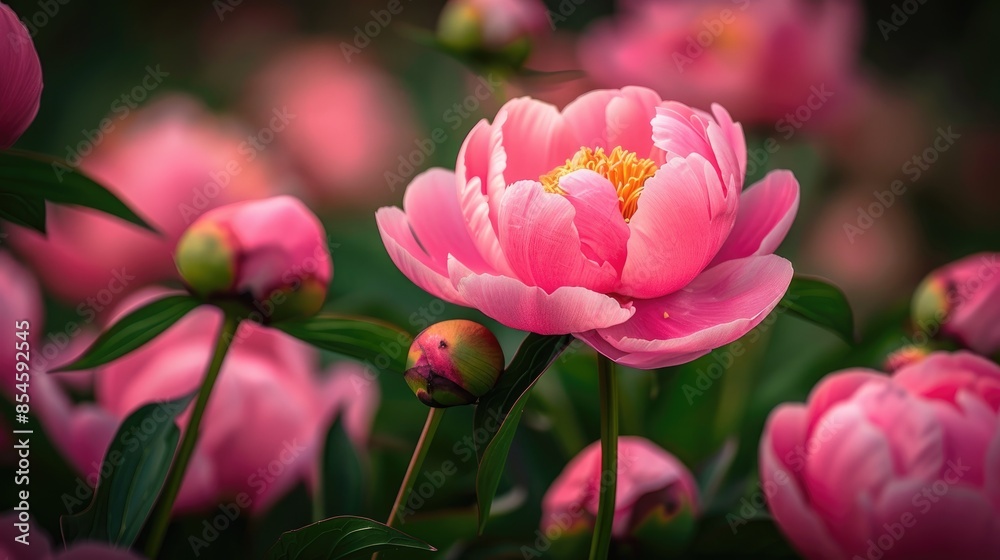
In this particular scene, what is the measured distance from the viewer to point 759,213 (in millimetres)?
303

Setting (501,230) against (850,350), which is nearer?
(501,230)

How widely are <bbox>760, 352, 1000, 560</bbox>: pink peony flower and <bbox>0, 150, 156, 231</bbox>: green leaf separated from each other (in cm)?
25

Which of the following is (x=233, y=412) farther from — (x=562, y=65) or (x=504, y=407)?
(x=562, y=65)

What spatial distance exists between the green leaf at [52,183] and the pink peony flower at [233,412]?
0.30 ft

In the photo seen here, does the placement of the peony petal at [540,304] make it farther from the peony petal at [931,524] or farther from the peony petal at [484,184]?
the peony petal at [931,524]

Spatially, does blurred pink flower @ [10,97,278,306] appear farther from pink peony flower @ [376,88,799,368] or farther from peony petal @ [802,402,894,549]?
peony petal @ [802,402,894,549]

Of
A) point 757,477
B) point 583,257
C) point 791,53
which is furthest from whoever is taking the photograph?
point 791,53

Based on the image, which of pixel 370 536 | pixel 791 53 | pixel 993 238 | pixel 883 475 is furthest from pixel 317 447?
pixel 993 238

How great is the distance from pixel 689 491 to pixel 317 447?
0.15 metres

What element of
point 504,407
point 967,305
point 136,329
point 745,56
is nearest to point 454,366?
point 504,407

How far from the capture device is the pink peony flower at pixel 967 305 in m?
0.38

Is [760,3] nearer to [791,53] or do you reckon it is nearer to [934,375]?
[791,53]

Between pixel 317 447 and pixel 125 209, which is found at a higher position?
pixel 125 209

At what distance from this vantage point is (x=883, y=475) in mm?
326
